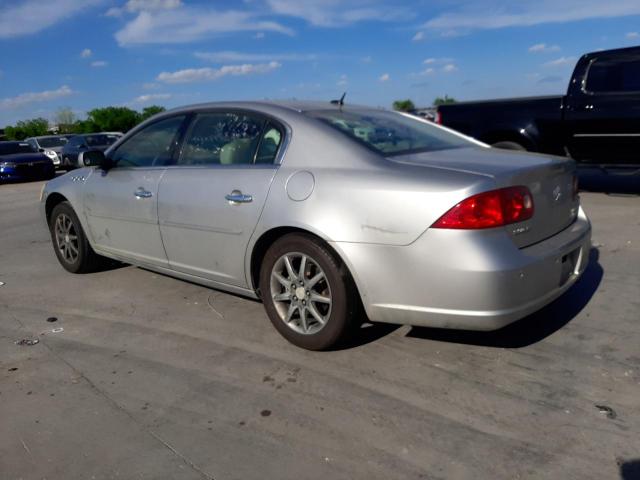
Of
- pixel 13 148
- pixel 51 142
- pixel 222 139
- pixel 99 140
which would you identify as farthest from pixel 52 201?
pixel 51 142

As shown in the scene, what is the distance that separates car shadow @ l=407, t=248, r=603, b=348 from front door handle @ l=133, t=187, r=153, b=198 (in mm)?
2173

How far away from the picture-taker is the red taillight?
289 cm

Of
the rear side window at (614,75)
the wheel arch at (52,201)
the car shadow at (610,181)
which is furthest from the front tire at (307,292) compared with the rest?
the rear side window at (614,75)

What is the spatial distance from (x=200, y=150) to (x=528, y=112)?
5877mm

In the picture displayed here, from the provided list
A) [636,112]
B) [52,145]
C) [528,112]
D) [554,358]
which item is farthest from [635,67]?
[52,145]

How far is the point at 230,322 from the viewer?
414 centimetres

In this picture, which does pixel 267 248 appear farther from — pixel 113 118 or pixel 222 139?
pixel 113 118

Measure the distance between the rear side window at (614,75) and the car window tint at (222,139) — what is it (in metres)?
6.19

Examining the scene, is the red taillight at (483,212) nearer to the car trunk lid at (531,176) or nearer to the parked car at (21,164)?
the car trunk lid at (531,176)

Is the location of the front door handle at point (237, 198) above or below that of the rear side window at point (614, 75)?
below

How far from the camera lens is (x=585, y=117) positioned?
817 centimetres

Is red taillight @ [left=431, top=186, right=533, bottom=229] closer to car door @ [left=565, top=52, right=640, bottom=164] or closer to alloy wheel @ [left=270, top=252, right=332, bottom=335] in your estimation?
alloy wheel @ [left=270, top=252, right=332, bottom=335]

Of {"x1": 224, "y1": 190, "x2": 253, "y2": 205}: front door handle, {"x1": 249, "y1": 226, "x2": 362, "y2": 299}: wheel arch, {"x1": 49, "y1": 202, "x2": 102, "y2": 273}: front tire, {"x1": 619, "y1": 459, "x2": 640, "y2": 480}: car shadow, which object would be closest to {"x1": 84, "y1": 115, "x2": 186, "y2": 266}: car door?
{"x1": 49, "y1": 202, "x2": 102, "y2": 273}: front tire

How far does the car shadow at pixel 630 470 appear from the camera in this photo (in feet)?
7.60
